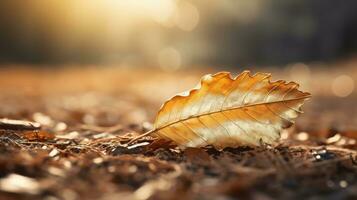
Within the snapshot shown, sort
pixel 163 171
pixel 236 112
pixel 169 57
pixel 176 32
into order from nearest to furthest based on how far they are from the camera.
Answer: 1. pixel 163 171
2. pixel 236 112
3. pixel 169 57
4. pixel 176 32

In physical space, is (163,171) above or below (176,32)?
below

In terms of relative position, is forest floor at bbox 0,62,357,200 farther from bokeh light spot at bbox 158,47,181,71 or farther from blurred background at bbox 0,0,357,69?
bokeh light spot at bbox 158,47,181,71

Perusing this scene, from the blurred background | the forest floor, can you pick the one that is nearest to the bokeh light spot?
the blurred background

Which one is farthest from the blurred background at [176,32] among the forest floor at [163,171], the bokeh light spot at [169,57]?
the forest floor at [163,171]

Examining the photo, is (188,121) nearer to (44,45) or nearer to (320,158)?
(320,158)

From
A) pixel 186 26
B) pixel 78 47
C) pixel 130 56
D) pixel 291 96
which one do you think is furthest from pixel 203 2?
pixel 291 96

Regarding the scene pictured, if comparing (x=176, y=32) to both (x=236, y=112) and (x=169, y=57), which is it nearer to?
(x=169, y=57)

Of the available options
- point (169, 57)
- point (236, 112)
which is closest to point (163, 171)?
point (236, 112)
